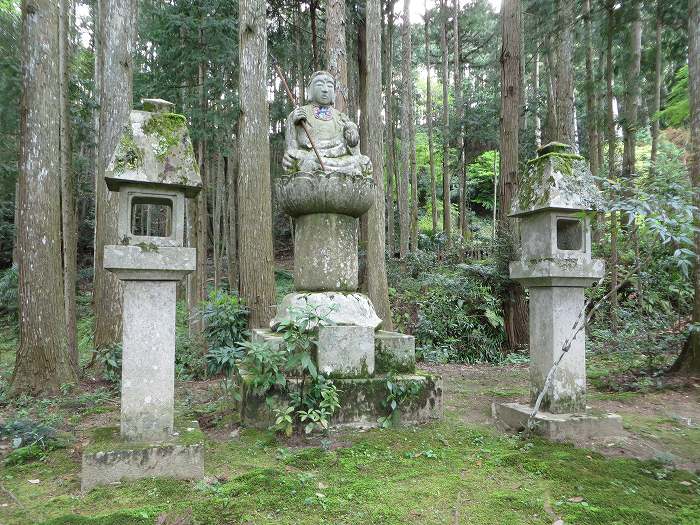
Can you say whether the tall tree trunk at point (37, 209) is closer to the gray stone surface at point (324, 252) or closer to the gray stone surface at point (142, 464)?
the gray stone surface at point (324, 252)

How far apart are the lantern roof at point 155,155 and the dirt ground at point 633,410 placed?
3.41 meters

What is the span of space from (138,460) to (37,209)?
4100mm

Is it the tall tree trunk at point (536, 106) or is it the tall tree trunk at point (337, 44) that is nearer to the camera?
the tall tree trunk at point (337, 44)

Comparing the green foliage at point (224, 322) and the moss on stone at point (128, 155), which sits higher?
the moss on stone at point (128, 155)

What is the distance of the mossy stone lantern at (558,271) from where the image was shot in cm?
399

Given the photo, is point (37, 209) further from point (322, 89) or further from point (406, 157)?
point (406, 157)

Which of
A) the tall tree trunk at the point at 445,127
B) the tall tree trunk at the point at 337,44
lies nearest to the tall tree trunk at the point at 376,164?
the tall tree trunk at the point at 337,44

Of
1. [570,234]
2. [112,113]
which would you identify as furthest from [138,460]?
[112,113]

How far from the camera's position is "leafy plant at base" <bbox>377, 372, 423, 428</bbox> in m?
4.17

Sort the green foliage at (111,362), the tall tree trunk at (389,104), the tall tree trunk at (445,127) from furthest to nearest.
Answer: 1. the tall tree trunk at (445,127)
2. the tall tree trunk at (389,104)
3. the green foliage at (111,362)

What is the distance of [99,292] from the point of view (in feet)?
24.0

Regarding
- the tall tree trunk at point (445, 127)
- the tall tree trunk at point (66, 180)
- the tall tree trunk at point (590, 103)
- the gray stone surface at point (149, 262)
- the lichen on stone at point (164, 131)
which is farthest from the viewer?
the tall tree trunk at point (445, 127)

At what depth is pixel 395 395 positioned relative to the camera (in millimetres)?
4207

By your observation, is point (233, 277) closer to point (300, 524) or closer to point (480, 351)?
point (480, 351)
